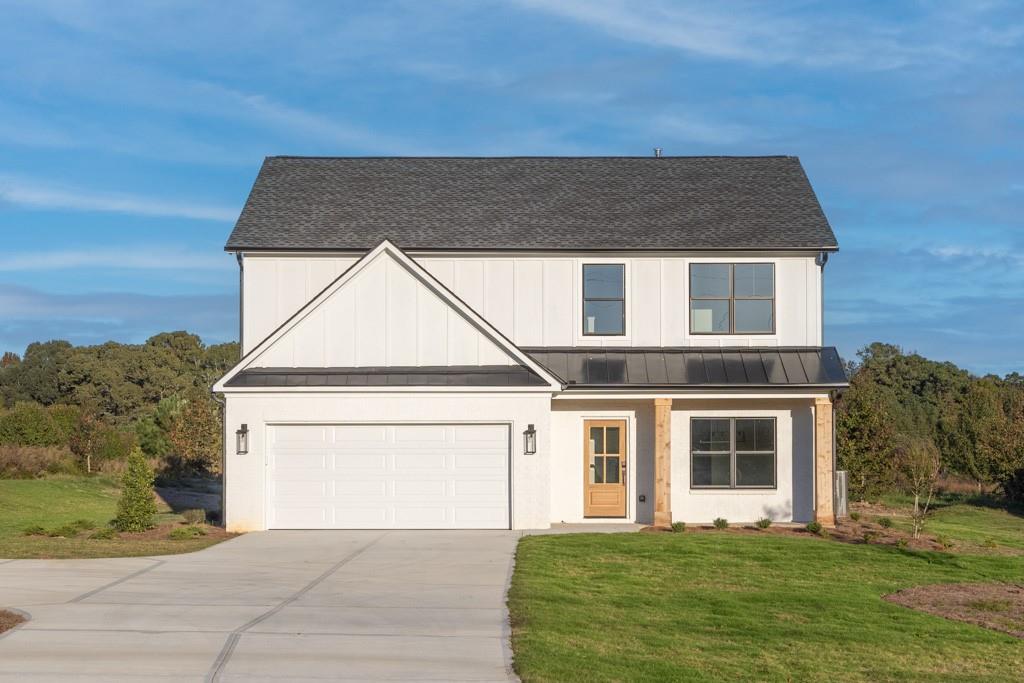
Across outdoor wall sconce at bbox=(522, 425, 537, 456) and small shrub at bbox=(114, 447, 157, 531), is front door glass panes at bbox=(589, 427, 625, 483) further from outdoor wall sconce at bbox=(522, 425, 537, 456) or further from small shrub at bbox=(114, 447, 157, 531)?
small shrub at bbox=(114, 447, 157, 531)

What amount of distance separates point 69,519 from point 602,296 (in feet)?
45.4

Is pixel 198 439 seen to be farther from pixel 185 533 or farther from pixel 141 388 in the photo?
pixel 141 388

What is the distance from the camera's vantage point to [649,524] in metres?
25.5

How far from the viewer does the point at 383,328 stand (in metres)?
24.7

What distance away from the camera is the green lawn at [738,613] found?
39.5ft

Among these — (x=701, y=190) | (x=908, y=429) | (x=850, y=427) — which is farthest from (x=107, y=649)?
(x=908, y=429)

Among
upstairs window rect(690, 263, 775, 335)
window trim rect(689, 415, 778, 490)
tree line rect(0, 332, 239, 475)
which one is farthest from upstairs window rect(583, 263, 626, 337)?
tree line rect(0, 332, 239, 475)

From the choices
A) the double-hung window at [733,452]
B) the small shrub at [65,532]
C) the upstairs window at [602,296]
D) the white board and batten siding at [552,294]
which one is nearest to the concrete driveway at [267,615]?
the small shrub at [65,532]

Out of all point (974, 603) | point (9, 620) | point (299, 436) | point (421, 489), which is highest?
point (299, 436)

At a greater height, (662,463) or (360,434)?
(360,434)

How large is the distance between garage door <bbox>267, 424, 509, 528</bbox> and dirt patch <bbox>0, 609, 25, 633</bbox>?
34.4ft

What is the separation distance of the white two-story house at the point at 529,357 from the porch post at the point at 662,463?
79mm

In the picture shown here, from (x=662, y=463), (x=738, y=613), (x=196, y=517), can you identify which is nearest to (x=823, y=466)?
(x=662, y=463)

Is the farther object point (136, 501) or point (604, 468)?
point (604, 468)
